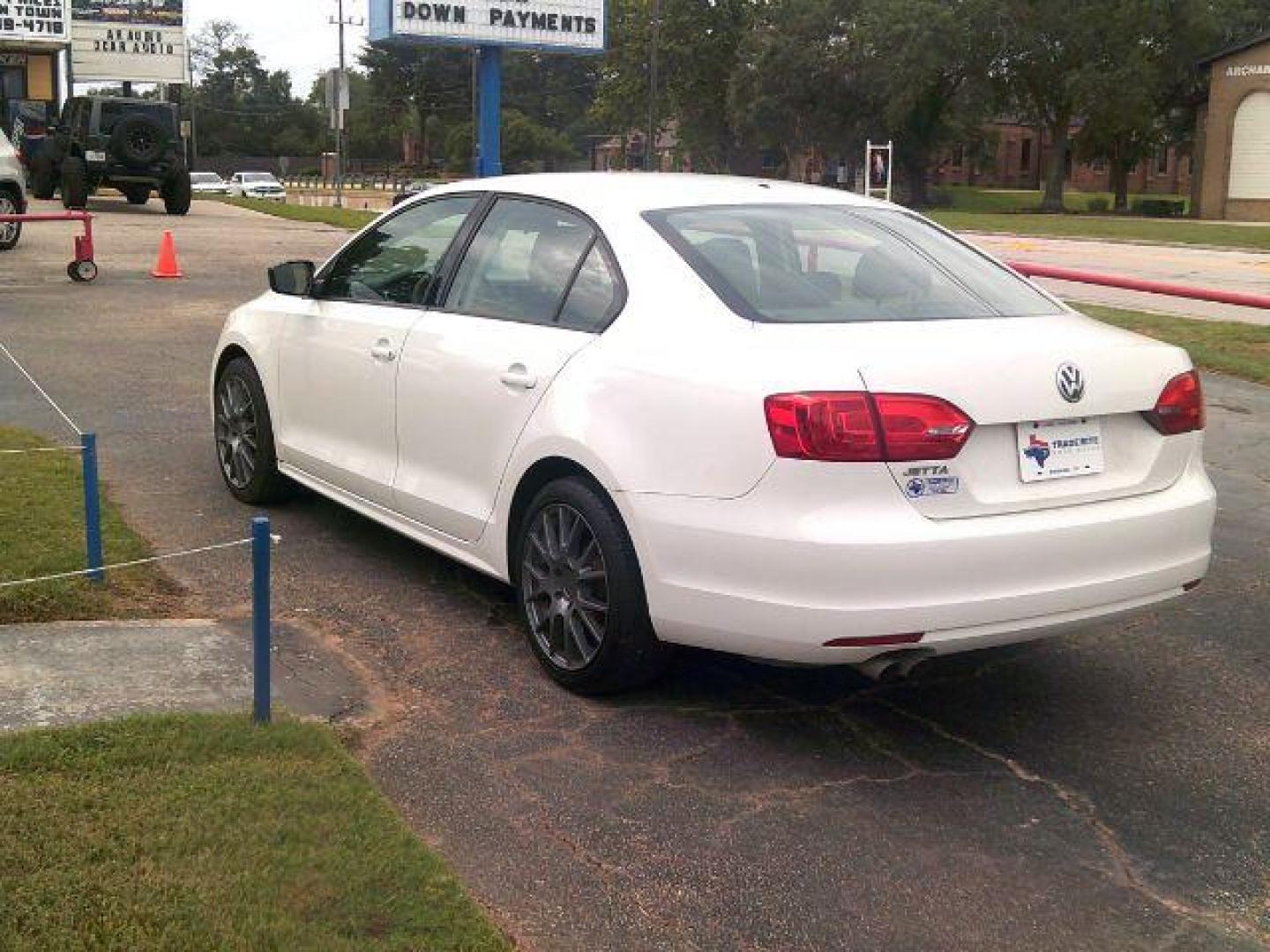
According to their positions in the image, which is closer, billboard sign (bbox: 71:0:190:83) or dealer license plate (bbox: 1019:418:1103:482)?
dealer license plate (bbox: 1019:418:1103:482)

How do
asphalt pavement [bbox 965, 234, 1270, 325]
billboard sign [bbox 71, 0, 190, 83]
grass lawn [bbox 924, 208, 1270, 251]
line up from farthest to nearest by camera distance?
billboard sign [bbox 71, 0, 190, 83], grass lawn [bbox 924, 208, 1270, 251], asphalt pavement [bbox 965, 234, 1270, 325]

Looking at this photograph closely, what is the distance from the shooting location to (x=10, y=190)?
1783cm

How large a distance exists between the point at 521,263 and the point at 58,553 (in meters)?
2.16

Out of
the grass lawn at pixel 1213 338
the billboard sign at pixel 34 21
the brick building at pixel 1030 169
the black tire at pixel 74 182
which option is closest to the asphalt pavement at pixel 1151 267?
the grass lawn at pixel 1213 338

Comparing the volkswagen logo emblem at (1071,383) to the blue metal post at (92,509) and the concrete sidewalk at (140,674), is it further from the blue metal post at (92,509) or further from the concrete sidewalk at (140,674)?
the blue metal post at (92,509)

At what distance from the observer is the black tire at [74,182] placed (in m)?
25.6

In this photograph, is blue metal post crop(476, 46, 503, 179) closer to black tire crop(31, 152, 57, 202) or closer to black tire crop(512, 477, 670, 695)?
black tire crop(31, 152, 57, 202)

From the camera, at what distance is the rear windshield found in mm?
4324

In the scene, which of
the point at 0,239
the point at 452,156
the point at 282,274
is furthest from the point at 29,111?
the point at 452,156

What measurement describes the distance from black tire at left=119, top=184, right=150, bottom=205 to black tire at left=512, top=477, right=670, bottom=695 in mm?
26098

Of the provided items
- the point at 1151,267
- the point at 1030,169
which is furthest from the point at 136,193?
the point at 1030,169

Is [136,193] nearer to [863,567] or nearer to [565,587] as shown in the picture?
[565,587]

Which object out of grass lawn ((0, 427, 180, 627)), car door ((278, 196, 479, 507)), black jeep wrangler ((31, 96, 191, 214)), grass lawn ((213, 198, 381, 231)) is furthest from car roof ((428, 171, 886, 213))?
black jeep wrangler ((31, 96, 191, 214))

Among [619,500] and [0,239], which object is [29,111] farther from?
[619,500]
